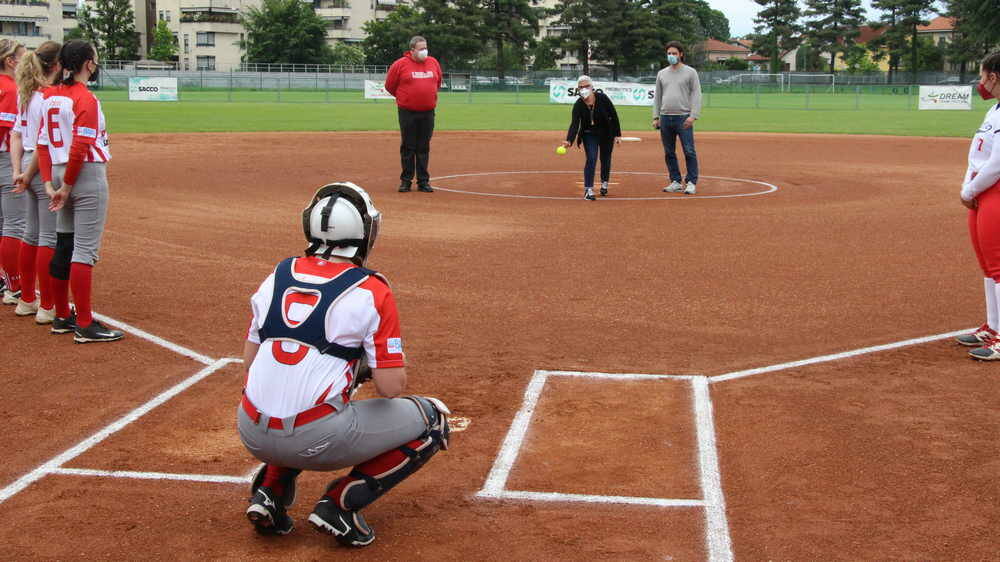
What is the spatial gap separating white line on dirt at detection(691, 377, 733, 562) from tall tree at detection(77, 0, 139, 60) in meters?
96.3

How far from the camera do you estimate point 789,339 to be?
8000 mm

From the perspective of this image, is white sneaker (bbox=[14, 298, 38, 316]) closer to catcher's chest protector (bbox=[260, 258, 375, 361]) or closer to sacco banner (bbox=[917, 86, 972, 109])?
catcher's chest protector (bbox=[260, 258, 375, 361])

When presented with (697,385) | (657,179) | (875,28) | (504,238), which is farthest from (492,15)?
(697,385)

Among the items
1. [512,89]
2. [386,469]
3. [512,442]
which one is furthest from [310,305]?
[512,89]

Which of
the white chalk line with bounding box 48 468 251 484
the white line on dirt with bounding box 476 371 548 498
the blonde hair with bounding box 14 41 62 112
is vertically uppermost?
the blonde hair with bounding box 14 41 62 112

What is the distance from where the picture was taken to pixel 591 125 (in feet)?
50.7

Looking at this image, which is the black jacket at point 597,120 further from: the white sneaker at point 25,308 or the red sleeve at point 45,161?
the red sleeve at point 45,161

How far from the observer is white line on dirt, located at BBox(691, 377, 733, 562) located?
449 cm

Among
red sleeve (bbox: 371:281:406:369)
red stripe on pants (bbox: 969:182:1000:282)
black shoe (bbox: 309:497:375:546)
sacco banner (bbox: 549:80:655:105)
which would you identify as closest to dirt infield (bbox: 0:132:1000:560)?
black shoe (bbox: 309:497:375:546)

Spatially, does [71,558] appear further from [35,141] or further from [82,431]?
[35,141]

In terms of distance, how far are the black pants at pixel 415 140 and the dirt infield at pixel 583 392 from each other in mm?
2329

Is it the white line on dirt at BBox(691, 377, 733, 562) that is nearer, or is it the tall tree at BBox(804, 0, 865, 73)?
the white line on dirt at BBox(691, 377, 733, 562)

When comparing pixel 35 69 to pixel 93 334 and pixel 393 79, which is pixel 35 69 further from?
pixel 393 79

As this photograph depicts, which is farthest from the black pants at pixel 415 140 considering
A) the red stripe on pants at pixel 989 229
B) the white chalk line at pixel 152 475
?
the white chalk line at pixel 152 475
